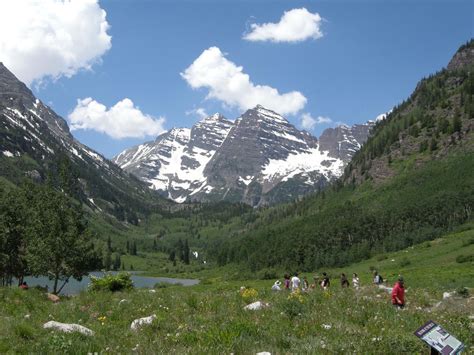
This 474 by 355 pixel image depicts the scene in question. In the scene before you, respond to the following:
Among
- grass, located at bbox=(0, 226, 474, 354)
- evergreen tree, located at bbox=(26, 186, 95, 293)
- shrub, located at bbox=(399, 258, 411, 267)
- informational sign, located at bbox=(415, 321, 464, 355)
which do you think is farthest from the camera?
shrub, located at bbox=(399, 258, 411, 267)

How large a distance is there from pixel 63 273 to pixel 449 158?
179882 millimetres

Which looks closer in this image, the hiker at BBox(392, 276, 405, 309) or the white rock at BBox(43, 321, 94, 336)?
the white rock at BBox(43, 321, 94, 336)

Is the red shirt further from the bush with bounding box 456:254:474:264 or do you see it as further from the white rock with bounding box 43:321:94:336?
the bush with bounding box 456:254:474:264

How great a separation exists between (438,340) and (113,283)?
126 ft

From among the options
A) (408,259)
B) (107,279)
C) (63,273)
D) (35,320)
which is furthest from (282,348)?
(408,259)

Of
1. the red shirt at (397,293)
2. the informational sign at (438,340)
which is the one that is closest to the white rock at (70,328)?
the informational sign at (438,340)

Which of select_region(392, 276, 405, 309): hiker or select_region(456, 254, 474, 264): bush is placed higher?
select_region(456, 254, 474, 264): bush

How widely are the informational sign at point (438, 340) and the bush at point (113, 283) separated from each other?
1476 inches

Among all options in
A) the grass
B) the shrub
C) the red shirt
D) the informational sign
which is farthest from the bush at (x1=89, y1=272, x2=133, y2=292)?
the shrub

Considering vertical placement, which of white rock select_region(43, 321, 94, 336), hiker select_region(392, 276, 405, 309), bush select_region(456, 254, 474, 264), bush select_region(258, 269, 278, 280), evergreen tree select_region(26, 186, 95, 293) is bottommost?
bush select_region(258, 269, 278, 280)

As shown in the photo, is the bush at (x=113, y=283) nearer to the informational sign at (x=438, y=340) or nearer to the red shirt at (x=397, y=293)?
the red shirt at (x=397, y=293)

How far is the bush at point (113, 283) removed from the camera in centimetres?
4338

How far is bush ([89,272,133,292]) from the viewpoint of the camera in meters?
43.4

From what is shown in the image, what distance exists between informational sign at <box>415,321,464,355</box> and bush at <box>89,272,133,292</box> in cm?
3750
